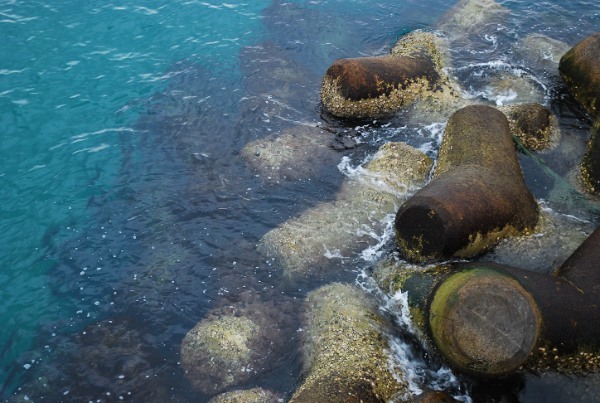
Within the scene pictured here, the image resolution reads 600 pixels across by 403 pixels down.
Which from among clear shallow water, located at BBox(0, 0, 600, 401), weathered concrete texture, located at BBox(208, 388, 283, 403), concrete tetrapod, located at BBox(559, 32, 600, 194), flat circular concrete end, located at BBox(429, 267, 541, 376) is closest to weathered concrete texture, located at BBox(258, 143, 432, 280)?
clear shallow water, located at BBox(0, 0, 600, 401)

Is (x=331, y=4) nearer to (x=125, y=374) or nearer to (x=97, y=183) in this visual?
(x=97, y=183)

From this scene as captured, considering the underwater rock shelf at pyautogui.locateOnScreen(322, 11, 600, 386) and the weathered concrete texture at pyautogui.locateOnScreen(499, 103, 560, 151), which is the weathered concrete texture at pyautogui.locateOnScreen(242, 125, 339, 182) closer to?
the underwater rock shelf at pyautogui.locateOnScreen(322, 11, 600, 386)

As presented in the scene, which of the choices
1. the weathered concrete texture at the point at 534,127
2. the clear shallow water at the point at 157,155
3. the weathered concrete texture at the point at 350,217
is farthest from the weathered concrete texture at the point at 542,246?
the weathered concrete texture at the point at 534,127

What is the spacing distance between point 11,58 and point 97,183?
6338mm

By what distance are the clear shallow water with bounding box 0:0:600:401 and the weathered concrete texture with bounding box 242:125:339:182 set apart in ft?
0.93

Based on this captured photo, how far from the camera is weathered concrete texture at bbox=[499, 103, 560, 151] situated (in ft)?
40.2

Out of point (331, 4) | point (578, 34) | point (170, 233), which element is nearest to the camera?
point (170, 233)

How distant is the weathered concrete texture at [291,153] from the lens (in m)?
12.5

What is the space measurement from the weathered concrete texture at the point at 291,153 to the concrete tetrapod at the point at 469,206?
322cm

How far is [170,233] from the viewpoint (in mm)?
11289

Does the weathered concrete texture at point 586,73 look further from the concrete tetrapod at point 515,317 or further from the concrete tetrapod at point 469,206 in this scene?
the concrete tetrapod at point 515,317

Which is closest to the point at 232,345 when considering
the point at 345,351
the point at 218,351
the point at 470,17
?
the point at 218,351

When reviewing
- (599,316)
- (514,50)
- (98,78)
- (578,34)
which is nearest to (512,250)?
(599,316)

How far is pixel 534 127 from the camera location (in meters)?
12.3
